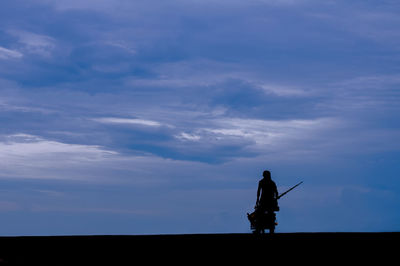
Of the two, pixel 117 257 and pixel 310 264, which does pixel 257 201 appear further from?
pixel 310 264

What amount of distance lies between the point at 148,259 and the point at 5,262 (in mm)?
2757

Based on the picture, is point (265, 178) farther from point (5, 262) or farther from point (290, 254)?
point (5, 262)

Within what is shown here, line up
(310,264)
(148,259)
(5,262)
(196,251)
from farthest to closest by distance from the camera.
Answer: (196,251), (148,259), (5,262), (310,264)

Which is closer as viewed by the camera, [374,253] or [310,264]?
[310,264]

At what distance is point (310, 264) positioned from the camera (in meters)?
11.6

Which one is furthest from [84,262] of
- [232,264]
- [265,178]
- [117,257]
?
[265,178]

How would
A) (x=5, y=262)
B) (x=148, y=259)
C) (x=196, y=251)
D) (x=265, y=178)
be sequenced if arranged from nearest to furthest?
(x=5, y=262) → (x=148, y=259) → (x=196, y=251) → (x=265, y=178)

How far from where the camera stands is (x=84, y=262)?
41.4ft

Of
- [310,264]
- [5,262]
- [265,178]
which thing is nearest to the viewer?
[310,264]

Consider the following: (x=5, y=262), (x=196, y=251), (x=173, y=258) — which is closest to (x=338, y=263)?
(x=173, y=258)

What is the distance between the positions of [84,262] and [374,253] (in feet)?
19.7

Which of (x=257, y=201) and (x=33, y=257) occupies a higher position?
(x=257, y=201)

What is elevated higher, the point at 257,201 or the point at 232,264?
the point at 257,201

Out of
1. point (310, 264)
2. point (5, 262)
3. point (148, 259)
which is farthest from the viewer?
point (148, 259)
